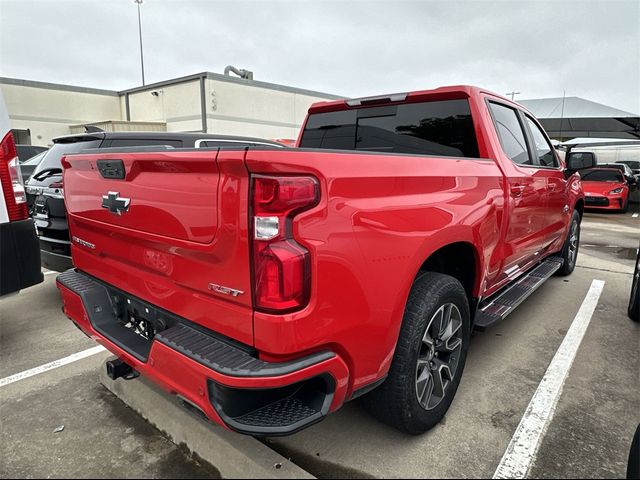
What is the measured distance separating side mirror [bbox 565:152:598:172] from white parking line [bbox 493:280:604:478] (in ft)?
5.41

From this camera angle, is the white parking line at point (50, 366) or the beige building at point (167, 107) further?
the beige building at point (167, 107)

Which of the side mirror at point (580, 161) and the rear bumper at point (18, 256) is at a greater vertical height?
the side mirror at point (580, 161)

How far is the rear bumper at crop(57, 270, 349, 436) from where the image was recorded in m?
1.58

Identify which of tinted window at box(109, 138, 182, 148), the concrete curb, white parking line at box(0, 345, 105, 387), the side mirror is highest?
tinted window at box(109, 138, 182, 148)

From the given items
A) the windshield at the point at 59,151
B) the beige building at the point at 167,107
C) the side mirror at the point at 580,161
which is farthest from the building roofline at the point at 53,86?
the side mirror at the point at 580,161

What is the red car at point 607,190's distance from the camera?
45.6 feet

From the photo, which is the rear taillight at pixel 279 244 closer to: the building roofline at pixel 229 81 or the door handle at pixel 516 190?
the door handle at pixel 516 190

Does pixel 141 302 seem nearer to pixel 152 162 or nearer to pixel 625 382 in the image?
pixel 152 162

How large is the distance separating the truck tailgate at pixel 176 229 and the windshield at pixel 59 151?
248 cm

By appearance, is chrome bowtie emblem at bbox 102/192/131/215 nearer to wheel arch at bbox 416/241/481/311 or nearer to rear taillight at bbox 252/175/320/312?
rear taillight at bbox 252/175/320/312

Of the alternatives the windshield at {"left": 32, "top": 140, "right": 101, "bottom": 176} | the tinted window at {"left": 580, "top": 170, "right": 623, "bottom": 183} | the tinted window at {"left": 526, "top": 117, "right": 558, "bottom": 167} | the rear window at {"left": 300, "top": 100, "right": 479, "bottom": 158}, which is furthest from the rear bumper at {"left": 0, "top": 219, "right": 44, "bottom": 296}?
the tinted window at {"left": 580, "top": 170, "right": 623, "bottom": 183}

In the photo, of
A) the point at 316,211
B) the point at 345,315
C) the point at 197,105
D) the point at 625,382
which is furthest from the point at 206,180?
the point at 197,105

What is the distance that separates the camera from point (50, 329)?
394cm

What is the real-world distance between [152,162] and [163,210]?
8.6 inches
